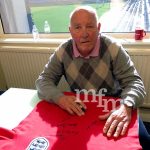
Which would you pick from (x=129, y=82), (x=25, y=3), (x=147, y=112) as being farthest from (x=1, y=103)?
(x=147, y=112)

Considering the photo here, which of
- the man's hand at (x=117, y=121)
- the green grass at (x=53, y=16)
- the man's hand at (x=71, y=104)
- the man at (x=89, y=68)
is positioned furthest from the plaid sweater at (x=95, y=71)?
the green grass at (x=53, y=16)

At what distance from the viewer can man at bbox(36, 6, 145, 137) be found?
1253 mm

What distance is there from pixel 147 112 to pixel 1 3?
5.87 ft

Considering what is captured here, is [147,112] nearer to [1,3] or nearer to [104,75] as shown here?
[104,75]

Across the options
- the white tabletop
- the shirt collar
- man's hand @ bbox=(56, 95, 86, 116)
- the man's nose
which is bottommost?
the white tabletop

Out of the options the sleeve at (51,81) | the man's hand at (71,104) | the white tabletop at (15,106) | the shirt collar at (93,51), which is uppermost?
the shirt collar at (93,51)

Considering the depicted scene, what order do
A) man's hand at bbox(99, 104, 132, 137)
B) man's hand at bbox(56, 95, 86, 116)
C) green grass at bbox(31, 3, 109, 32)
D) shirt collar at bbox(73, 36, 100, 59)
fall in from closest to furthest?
man's hand at bbox(99, 104, 132, 137) → man's hand at bbox(56, 95, 86, 116) → shirt collar at bbox(73, 36, 100, 59) → green grass at bbox(31, 3, 109, 32)

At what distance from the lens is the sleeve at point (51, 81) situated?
→ 1301 mm

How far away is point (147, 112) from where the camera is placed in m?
2.16

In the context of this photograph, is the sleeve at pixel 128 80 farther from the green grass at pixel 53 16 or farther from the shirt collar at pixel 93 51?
the green grass at pixel 53 16

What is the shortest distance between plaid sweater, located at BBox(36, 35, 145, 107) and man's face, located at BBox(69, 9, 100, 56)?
0.30 ft

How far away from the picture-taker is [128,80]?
1.35m

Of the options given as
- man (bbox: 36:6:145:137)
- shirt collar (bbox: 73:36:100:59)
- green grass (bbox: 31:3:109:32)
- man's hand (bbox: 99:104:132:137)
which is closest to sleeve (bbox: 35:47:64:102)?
man (bbox: 36:6:145:137)

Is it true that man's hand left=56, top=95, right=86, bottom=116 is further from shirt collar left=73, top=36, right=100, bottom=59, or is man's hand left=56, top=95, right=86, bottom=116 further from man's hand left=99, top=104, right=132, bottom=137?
shirt collar left=73, top=36, right=100, bottom=59
